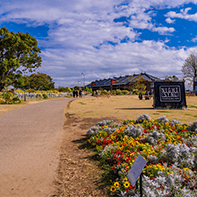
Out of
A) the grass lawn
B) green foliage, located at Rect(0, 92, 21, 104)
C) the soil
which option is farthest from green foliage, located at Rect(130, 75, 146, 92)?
the soil

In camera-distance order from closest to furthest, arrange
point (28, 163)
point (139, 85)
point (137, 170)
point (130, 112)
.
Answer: point (137, 170) < point (28, 163) < point (130, 112) < point (139, 85)

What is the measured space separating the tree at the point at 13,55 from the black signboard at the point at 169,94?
21074 mm

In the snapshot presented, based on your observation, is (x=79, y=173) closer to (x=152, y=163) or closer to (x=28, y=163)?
(x=28, y=163)

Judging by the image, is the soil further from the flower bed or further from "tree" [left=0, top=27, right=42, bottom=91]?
"tree" [left=0, top=27, right=42, bottom=91]

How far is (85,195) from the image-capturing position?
296cm

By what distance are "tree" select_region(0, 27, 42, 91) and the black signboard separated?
69.1ft

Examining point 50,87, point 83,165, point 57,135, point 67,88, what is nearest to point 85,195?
point 83,165

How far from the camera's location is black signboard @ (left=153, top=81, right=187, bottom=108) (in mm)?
13188

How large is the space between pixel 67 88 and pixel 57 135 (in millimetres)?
54683

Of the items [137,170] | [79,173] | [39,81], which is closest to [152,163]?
[137,170]

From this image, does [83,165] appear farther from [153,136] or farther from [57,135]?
[57,135]

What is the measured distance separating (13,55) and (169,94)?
80.2 ft

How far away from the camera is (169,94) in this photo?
43.5 ft

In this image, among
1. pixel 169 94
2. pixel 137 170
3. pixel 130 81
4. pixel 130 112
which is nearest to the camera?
pixel 137 170
